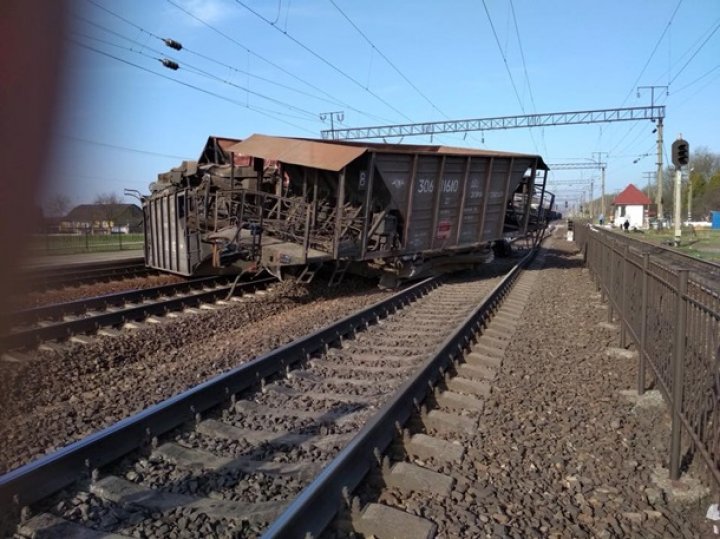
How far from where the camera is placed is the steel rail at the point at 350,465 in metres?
2.89

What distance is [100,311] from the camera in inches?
376

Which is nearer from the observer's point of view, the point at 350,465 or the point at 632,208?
the point at 350,465

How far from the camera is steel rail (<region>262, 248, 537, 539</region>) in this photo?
114 inches

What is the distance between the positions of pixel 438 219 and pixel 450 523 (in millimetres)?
10628

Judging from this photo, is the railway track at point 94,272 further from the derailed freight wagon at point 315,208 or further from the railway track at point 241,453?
the railway track at point 241,453

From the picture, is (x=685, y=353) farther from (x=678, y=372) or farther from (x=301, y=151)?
(x=301, y=151)

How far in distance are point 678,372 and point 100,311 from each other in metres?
8.53

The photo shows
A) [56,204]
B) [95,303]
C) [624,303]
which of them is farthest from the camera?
[95,303]

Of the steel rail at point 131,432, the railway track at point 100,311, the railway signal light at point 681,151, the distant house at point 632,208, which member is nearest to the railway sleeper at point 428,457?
the steel rail at point 131,432

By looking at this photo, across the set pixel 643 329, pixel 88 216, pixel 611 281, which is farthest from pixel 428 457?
pixel 611 281

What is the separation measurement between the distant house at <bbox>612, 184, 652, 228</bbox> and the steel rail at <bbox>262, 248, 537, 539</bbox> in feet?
228

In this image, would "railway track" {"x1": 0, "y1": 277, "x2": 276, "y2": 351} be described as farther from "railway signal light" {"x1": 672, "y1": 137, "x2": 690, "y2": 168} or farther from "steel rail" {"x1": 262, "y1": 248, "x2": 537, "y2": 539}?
"railway signal light" {"x1": 672, "y1": 137, "x2": 690, "y2": 168}

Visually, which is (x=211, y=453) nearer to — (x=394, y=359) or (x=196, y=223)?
(x=394, y=359)

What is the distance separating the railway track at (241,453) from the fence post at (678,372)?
191 cm
